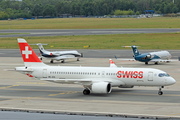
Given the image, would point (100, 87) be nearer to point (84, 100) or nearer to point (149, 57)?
point (84, 100)

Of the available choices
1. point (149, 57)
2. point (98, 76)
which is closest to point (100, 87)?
point (98, 76)

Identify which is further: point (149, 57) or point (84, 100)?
point (149, 57)

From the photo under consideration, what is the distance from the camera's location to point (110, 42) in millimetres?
121625

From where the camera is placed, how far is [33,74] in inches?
1750

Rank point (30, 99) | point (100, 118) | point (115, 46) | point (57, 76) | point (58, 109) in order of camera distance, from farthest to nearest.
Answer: point (115, 46) < point (57, 76) < point (30, 99) < point (58, 109) < point (100, 118)

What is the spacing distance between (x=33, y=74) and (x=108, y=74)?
34.5 feet

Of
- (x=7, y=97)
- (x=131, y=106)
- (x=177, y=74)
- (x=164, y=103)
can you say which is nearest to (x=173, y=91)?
(x=164, y=103)

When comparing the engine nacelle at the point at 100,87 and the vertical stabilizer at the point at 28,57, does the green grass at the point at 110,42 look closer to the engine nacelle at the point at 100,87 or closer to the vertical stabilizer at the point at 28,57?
the vertical stabilizer at the point at 28,57

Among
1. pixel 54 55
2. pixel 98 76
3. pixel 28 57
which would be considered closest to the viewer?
pixel 98 76

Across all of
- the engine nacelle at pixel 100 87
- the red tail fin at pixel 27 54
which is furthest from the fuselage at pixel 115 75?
the red tail fin at pixel 27 54

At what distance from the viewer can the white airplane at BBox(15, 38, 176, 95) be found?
40.3 m

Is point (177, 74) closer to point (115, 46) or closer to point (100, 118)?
point (100, 118)

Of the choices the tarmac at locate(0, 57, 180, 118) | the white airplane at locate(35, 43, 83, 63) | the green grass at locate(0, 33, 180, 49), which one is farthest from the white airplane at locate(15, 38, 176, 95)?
the green grass at locate(0, 33, 180, 49)

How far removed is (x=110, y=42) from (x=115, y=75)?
8065cm
